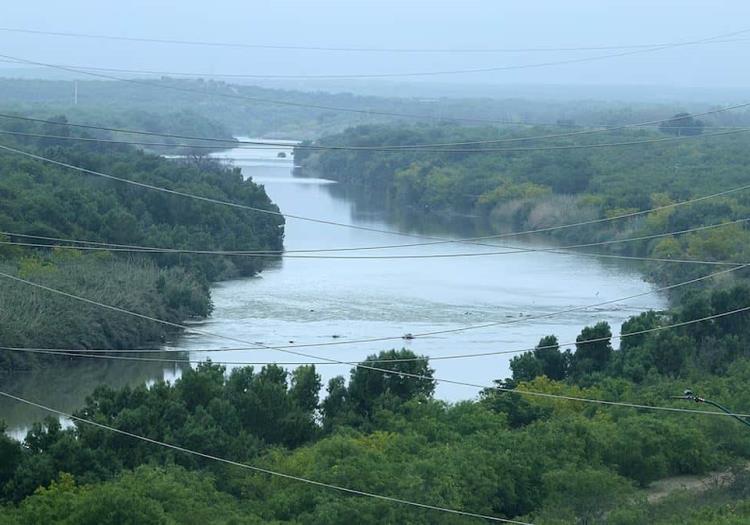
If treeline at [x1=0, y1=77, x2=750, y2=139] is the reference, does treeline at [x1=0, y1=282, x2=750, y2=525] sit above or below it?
below

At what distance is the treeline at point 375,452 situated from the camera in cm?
1205

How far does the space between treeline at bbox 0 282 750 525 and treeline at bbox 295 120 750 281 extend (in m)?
13.7

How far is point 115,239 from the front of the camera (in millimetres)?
28422

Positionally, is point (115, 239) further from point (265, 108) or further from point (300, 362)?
point (265, 108)

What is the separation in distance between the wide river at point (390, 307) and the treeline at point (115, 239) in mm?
590

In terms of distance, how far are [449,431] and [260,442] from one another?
1.89m

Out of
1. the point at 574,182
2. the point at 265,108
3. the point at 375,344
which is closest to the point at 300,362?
the point at 375,344

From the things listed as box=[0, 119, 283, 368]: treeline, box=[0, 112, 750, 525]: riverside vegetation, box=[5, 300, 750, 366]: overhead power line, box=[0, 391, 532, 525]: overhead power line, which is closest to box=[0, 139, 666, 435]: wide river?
box=[5, 300, 750, 366]: overhead power line

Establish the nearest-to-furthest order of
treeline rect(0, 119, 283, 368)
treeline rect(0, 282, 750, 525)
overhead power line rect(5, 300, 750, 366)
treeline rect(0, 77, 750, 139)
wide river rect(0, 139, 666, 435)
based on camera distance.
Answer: treeline rect(0, 282, 750, 525) < overhead power line rect(5, 300, 750, 366) < wide river rect(0, 139, 666, 435) < treeline rect(0, 119, 283, 368) < treeline rect(0, 77, 750, 139)

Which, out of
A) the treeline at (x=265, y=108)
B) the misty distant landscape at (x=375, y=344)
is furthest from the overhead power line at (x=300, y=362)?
the treeline at (x=265, y=108)

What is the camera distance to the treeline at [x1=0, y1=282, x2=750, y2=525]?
39.5 ft

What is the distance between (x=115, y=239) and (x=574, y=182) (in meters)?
19.5

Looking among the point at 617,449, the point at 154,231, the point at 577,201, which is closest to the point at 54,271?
the point at 154,231

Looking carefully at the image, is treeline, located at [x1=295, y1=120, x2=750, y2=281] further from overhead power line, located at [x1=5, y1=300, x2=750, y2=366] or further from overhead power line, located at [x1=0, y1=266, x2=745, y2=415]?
overhead power line, located at [x1=5, y1=300, x2=750, y2=366]
